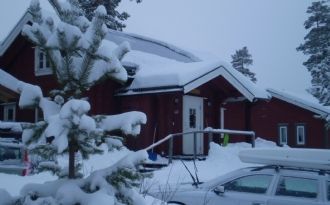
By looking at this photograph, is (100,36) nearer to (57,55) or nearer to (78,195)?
(57,55)

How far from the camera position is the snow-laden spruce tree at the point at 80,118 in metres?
3.24

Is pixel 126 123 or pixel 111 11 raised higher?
pixel 111 11

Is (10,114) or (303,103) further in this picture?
(303,103)

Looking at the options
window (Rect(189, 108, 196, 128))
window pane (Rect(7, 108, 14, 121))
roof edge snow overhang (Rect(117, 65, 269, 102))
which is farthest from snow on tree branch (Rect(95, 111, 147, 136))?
window pane (Rect(7, 108, 14, 121))

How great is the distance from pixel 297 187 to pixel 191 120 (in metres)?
10.6

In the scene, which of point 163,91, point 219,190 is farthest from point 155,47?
point 219,190

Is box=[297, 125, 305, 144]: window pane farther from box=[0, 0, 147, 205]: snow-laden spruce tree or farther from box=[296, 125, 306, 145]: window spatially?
box=[0, 0, 147, 205]: snow-laden spruce tree

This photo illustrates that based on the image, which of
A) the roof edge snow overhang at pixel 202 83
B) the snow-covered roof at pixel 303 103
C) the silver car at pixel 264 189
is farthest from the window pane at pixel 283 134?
the silver car at pixel 264 189

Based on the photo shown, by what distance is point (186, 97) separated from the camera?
17297 mm

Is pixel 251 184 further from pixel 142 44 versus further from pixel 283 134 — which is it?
pixel 283 134

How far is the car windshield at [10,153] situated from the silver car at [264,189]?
14.0 ft

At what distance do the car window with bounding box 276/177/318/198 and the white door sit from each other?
9834 mm

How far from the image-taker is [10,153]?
34.7 feet

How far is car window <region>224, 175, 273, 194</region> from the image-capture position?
24.2ft
